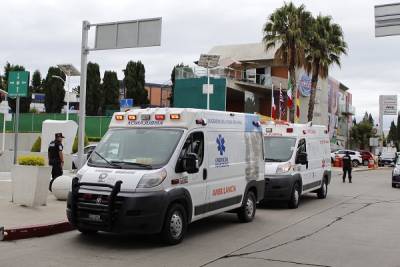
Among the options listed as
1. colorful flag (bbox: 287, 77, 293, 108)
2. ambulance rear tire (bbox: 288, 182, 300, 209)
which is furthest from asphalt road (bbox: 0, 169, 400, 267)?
colorful flag (bbox: 287, 77, 293, 108)

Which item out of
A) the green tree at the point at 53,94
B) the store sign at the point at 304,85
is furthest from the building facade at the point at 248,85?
the green tree at the point at 53,94

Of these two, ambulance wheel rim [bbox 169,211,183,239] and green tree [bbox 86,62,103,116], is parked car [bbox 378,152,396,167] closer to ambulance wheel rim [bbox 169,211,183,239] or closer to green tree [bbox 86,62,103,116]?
green tree [bbox 86,62,103,116]

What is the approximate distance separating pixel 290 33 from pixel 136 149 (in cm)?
2797

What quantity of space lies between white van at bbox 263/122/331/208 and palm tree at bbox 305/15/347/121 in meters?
20.4

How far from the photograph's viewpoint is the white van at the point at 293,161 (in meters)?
14.7

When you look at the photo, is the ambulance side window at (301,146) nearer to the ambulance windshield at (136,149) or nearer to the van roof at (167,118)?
the van roof at (167,118)

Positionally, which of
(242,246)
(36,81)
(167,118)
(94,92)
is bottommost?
(242,246)

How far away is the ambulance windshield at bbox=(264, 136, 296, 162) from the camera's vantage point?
606 inches

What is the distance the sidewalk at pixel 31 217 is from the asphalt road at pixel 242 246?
29 cm

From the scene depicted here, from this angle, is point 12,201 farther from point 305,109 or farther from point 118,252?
point 305,109

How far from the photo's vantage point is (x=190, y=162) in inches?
369

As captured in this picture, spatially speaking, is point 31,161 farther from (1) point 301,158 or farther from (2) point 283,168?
(1) point 301,158

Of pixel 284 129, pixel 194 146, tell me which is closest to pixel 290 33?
pixel 284 129

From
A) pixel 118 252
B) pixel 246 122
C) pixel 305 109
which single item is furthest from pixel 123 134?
pixel 305 109
